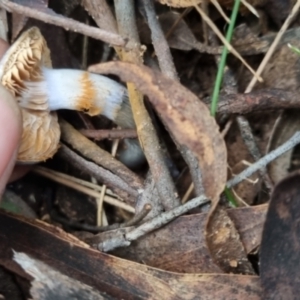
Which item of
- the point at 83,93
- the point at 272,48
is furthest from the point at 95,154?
the point at 272,48

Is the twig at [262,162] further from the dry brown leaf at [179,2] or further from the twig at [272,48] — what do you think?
the dry brown leaf at [179,2]

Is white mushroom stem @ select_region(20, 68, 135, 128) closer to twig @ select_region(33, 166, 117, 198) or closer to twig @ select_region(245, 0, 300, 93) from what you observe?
twig @ select_region(33, 166, 117, 198)

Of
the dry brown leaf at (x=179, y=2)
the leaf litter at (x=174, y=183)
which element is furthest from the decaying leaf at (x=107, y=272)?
the dry brown leaf at (x=179, y=2)

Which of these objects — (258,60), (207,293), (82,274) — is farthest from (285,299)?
(258,60)

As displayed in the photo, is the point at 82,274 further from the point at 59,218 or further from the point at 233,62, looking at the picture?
the point at 233,62

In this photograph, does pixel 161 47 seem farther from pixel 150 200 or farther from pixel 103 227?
pixel 103 227

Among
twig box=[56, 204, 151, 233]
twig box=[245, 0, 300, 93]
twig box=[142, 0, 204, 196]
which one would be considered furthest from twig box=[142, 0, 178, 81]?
twig box=[56, 204, 151, 233]
